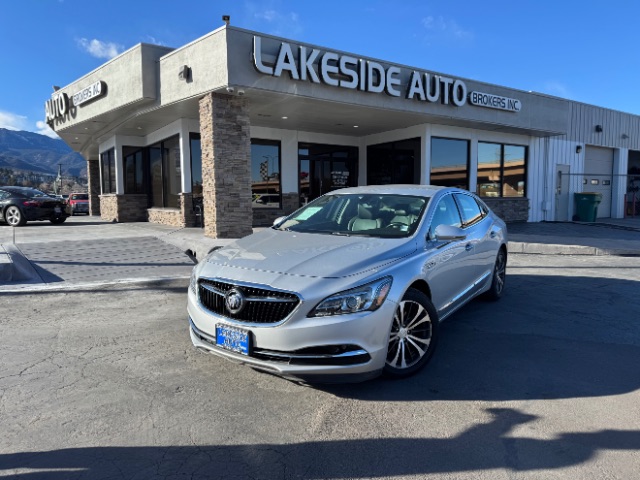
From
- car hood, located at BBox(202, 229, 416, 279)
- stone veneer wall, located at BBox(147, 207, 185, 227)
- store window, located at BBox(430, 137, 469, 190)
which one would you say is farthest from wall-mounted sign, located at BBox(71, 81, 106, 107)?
car hood, located at BBox(202, 229, 416, 279)

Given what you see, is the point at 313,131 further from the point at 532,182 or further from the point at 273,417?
the point at 273,417

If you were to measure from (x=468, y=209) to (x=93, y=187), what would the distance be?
80.5 ft

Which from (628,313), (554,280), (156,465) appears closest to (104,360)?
(156,465)

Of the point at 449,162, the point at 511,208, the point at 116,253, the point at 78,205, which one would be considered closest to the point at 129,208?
the point at 116,253

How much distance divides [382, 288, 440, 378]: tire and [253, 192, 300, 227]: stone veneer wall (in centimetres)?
1226

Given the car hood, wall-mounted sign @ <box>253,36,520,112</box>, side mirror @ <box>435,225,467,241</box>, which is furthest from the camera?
wall-mounted sign @ <box>253,36,520,112</box>

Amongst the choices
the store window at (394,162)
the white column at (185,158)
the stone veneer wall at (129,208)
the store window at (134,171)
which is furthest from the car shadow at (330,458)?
the store window at (134,171)

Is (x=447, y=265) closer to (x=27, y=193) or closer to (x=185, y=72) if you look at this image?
(x=185, y=72)

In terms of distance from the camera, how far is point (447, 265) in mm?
4359

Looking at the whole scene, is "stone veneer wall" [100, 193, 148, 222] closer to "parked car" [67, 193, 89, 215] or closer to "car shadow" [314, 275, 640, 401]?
"parked car" [67, 193, 89, 215]

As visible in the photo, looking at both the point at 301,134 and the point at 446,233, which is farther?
the point at 301,134

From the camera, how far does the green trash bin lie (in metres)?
18.9

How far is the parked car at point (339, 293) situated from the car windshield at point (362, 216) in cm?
1

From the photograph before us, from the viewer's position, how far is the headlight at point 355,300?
3.12 m
